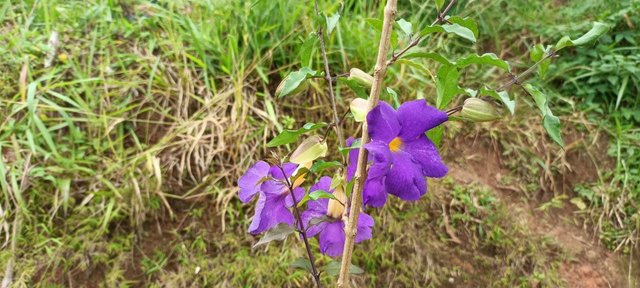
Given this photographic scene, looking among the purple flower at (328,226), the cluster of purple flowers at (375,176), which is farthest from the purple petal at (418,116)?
the purple flower at (328,226)

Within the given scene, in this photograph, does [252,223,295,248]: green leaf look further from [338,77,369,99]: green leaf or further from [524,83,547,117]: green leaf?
[524,83,547,117]: green leaf

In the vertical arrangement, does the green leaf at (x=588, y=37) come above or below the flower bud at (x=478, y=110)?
above

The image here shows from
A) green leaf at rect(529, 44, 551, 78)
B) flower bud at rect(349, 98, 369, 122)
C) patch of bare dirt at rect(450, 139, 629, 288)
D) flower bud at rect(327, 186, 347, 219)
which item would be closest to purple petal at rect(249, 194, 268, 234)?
flower bud at rect(327, 186, 347, 219)

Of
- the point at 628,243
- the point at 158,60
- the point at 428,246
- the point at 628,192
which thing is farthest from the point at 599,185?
the point at 158,60

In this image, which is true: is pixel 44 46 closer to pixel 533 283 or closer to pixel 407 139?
pixel 407 139

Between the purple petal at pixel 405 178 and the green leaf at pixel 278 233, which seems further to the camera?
the green leaf at pixel 278 233

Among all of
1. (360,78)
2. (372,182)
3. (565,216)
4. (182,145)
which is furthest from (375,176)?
(565,216)

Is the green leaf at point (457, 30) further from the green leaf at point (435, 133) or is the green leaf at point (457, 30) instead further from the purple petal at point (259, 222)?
the purple petal at point (259, 222)
